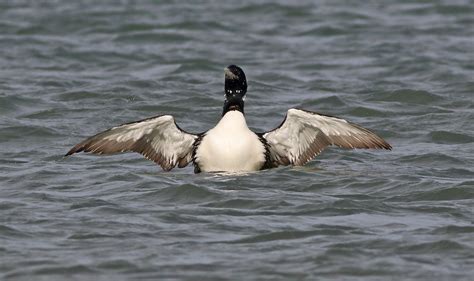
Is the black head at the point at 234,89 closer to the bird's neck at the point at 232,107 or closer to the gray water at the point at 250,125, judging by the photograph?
the bird's neck at the point at 232,107

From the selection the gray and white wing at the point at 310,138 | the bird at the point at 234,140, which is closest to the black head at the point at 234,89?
the bird at the point at 234,140

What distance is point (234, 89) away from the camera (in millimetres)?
11141

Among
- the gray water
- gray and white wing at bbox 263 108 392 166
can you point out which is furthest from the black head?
the gray water

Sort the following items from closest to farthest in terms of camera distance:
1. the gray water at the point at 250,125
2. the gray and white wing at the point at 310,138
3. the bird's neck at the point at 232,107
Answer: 1. the gray water at the point at 250,125
2. the bird's neck at the point at 232,107
3. the gray and white wing at the point at 310,138

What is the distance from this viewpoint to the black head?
36.1ft

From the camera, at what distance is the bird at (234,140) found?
36.0ft

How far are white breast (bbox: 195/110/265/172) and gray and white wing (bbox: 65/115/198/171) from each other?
0.31 meters

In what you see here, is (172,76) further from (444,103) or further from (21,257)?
(21,257)

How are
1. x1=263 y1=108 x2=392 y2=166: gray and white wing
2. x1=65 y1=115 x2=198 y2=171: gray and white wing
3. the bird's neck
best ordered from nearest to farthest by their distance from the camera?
the bird's neck
x1=65 y1=115 x2=198 y2=171: gray and white wing
x1=263 y1=108 x2=392 y2=166: gray and white wing

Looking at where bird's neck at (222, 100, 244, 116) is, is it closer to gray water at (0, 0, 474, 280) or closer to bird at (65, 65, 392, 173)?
bird at (65, 65, 392, 173)

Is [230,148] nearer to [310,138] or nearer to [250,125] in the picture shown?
[310,138]

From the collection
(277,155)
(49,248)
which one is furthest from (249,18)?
(49,248)

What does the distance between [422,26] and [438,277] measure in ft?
47.6

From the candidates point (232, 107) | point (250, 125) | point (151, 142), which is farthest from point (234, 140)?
point (250, 125)
